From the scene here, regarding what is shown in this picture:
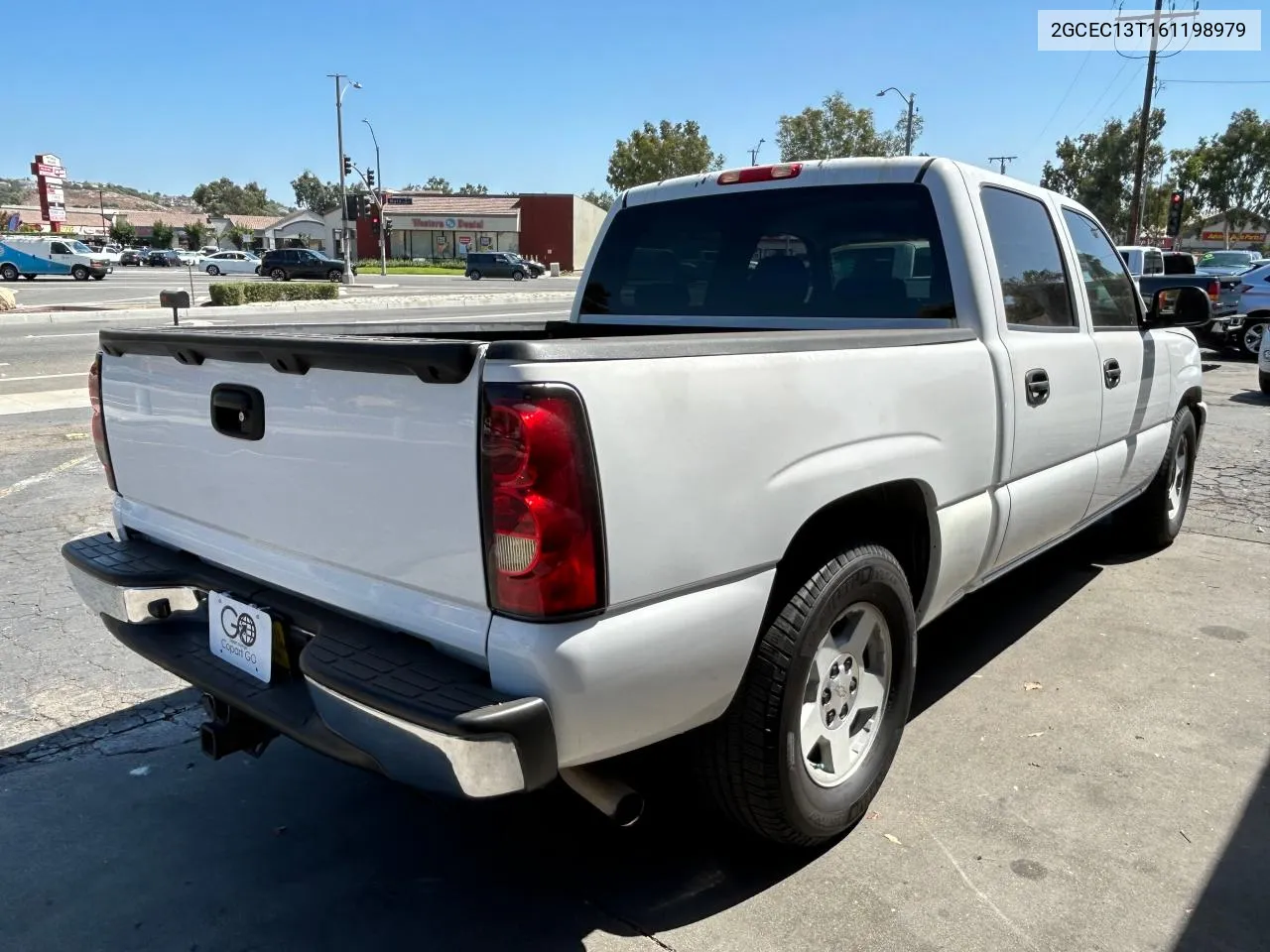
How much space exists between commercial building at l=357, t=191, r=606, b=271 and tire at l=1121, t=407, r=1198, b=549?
72089 millimetres

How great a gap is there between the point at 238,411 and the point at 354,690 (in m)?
0.89

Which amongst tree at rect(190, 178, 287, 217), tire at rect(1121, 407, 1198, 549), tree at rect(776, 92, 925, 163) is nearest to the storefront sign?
tree at rect(776, 92, 925, 163)

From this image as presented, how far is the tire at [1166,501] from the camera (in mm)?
5582

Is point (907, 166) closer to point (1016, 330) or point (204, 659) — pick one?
point (1016, 330)

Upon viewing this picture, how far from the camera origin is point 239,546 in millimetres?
2652

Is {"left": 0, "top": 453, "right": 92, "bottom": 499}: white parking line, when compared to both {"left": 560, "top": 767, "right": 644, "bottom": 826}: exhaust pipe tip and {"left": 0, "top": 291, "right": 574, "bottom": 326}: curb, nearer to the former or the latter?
{"left": 560, "top": 767, "right": 644, "bottom": 826}: exhaust pipe tip

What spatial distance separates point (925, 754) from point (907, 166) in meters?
2.15

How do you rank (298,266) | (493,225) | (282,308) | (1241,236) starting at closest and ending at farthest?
(282,308) → (298,266) → (493,225) → (1241,236)

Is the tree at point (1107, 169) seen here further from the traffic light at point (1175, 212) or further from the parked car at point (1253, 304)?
the parked car at point (1253, 304)

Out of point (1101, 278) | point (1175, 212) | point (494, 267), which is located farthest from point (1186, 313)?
point (494, 267)

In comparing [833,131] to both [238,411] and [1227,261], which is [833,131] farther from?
[238,411]

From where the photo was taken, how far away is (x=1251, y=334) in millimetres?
17500

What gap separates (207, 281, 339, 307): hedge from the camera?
26156 mm

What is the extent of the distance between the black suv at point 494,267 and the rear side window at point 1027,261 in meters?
53.7
